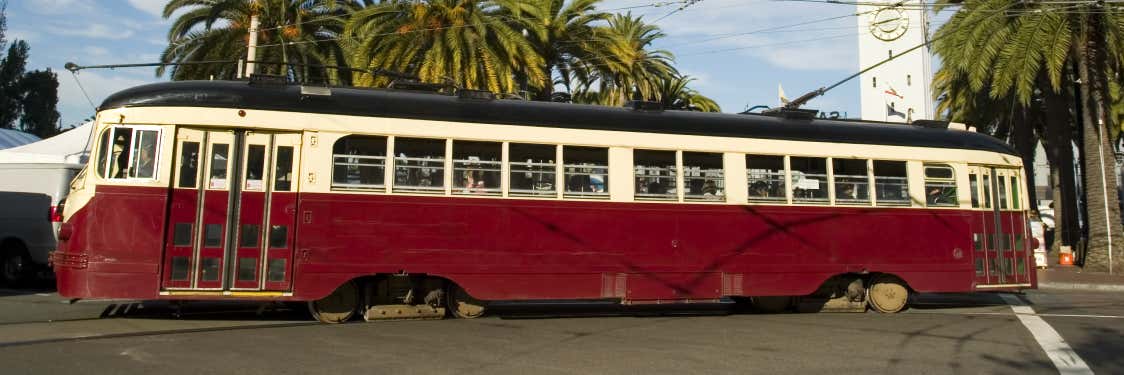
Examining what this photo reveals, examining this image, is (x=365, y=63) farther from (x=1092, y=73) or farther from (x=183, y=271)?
(x=1092, y=73)

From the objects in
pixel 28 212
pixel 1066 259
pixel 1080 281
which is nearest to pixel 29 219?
pixel 28 212

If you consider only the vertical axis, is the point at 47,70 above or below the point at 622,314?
above

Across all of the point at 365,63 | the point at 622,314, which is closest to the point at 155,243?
the point at 622,314

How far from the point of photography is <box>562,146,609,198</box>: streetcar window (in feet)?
34.8

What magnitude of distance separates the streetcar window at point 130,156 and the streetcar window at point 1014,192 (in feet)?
41.7

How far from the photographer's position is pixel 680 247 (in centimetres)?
1102

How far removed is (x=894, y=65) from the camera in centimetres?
6100

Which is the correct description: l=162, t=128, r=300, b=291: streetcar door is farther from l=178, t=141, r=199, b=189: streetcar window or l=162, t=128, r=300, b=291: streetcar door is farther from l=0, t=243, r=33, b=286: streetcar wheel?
l=0, t=243, r=33, b=286: streetcar wheel

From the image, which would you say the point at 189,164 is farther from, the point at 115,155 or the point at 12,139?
the point at 12,139

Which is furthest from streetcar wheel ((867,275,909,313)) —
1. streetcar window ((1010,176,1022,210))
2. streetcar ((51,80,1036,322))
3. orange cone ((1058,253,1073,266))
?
orange cone ((1058,253,1073,266))

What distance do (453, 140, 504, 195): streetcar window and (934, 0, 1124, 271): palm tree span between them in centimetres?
1565

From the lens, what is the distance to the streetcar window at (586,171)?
10.6 m

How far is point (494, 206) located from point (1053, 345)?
6754mm

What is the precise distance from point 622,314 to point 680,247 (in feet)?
4.94
